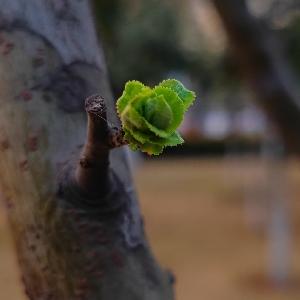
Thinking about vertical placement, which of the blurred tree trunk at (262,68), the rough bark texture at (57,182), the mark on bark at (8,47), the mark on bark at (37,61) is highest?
the blurred tree trunk at (262,68)

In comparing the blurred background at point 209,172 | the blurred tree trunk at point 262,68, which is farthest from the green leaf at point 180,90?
the blurred background at point 209,172

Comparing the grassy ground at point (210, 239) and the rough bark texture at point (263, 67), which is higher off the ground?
the rough bark texture at point (263, 67)

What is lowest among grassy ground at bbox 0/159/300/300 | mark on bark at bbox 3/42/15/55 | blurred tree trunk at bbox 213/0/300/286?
grassy ground at bbox 0/159/300/300

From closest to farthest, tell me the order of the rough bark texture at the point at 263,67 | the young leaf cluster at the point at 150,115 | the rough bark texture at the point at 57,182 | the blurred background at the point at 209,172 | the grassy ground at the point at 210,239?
the young leaf cluster at the point at 150,115 → the rough bark texture at the point at 57,182 → the rough bark texture at the point at 263,67 → the grassy ground at the point at 210,239 → the blurred background at the point at 209,172

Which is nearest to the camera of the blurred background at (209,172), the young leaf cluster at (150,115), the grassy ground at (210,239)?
the young leaf cluster at (150,115)

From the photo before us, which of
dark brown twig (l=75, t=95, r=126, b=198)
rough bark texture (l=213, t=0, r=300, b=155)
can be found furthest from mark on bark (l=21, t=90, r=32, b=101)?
rough bark texture (l=213, t=0, r=300, b=155)

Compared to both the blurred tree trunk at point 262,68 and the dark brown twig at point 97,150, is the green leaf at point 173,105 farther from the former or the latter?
the blurred tree trunk at point 262,68

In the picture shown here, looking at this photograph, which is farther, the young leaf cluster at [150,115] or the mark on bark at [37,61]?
the mark on bark at [37,61]

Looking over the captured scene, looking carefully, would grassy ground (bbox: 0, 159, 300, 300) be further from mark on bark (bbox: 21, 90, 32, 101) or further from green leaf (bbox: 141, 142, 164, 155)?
green leaf (bbox: 141, 142, 164, 155)
